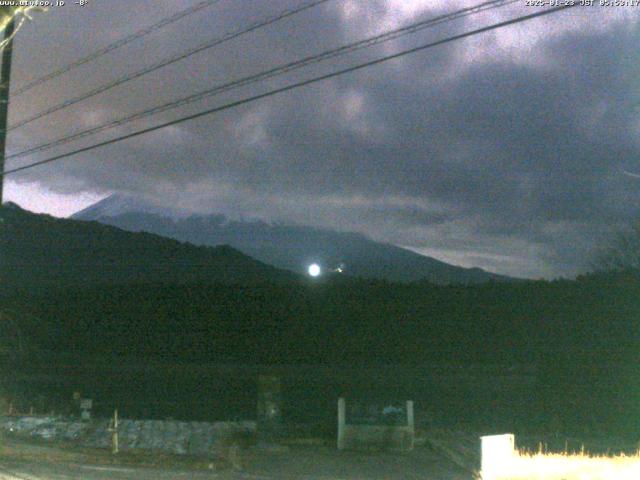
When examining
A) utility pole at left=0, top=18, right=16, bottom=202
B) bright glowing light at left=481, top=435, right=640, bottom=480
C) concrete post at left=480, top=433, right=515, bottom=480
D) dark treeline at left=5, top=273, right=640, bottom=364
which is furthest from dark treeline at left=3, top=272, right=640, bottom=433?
utility pole at left=0, top=18, right=16, bottom=202

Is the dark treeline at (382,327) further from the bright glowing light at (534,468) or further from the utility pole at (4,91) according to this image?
the utility pole at (4,91)

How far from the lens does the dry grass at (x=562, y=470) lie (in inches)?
525

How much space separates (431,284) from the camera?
151 ft

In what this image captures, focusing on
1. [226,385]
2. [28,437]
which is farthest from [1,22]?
[226,385]

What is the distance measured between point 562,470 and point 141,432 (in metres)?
13.9

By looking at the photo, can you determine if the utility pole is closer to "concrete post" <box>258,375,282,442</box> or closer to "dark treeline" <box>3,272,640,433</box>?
"concrete post" <box>258,375,282,442</box>

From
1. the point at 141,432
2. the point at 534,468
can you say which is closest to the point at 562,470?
the point at 534,468

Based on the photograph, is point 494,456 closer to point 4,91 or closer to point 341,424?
point 341,424

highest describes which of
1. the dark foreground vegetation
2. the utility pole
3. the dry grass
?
the utility pole

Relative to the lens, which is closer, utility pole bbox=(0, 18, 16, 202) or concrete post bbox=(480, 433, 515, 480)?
concrete post bbox=(480, 433, 515, 480)

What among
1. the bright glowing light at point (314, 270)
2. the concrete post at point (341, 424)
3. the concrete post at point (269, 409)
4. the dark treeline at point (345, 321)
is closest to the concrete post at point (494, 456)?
the bright glowing light at point (314, 270)

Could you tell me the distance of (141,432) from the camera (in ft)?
78.8

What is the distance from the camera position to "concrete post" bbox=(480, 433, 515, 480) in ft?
44.3

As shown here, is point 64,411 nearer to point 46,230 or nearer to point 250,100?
point 250,100
